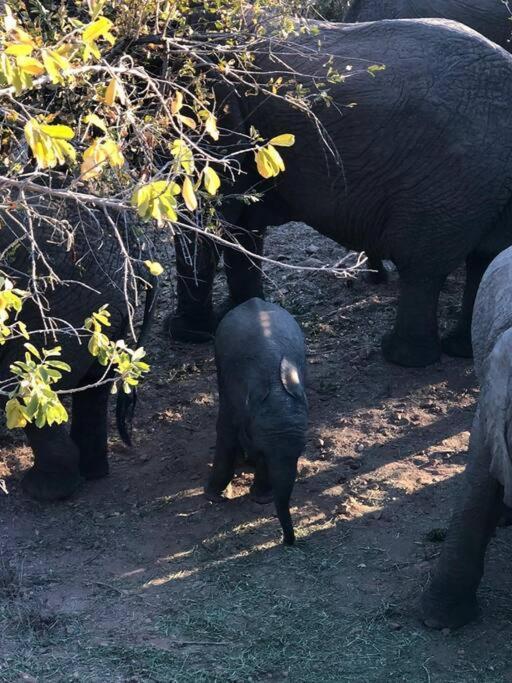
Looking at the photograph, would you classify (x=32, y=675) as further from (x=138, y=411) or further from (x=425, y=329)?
(x=425, y=329)

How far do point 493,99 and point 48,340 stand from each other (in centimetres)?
324

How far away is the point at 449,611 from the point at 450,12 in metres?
6.99

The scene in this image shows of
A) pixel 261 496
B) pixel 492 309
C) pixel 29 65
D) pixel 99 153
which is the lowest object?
pixel 261 496

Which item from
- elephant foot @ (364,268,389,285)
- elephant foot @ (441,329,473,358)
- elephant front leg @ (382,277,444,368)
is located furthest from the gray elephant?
elephant foot @ (364,268,389,285)

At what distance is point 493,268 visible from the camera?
5539 millimetres

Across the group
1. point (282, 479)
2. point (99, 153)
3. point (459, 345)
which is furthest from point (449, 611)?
point (459, 345)

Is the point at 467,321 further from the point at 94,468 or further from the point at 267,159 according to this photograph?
the point at 267,159

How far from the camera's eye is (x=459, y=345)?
25.1ft

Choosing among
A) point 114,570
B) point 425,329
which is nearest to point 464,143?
point 425,329

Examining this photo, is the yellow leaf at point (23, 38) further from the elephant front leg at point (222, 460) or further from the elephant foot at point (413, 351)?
the elephant foot at point (413, 351)

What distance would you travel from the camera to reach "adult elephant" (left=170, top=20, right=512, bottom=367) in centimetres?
699

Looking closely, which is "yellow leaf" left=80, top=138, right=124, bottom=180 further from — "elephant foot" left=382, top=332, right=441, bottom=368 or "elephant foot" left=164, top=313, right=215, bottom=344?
"elephant foot" left=164, top=313, right=215, bottom=344

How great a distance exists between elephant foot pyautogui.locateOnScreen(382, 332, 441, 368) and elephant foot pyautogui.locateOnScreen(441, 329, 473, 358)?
0.12 m

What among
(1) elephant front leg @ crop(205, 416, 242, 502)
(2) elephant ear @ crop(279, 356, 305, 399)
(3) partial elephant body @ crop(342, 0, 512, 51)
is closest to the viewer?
(2) elephant ear @ crop(279, 356, 305, 399)
